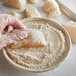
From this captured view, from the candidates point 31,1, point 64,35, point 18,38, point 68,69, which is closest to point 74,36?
point 64,35

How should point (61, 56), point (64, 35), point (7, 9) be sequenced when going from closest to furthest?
point (61, 56), point (64, 35), point (7, 9)

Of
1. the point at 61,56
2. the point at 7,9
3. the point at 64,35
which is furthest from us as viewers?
the point at 7,9

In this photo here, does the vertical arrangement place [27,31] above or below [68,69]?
above

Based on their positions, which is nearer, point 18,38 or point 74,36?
point 18,38

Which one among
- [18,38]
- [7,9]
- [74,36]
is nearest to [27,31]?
[18,38]

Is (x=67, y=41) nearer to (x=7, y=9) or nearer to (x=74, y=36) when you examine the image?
(x=74, y=36)

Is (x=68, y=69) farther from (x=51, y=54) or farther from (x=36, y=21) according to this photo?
(x=36, y=21)
